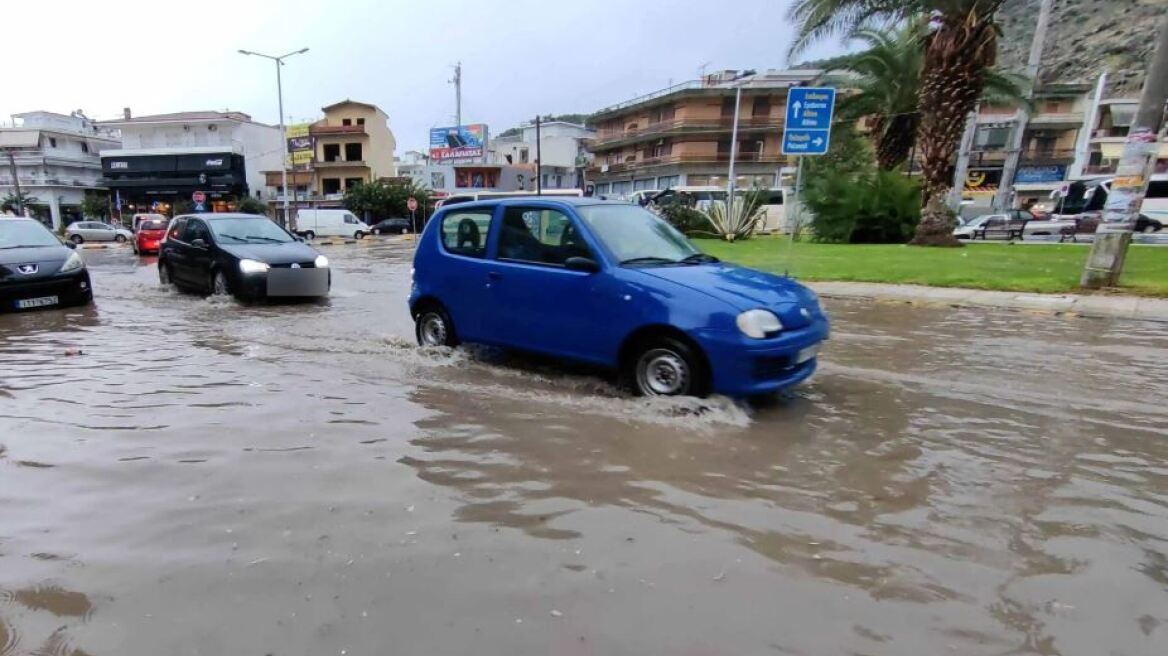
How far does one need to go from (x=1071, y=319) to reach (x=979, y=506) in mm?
6586

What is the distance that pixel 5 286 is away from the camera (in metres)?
9.12

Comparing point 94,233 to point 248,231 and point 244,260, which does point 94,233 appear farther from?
point 244,260

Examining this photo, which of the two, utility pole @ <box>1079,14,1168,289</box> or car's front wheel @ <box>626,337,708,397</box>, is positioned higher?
utility pole @ <box>1079,14,1168,289</box>

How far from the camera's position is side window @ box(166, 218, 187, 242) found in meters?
11.9

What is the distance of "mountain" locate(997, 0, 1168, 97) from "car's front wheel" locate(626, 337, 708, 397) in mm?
67297

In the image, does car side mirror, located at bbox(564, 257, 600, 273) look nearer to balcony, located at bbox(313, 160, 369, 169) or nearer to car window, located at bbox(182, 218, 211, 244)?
car window, located at bbox(182, 218, 211, 244)

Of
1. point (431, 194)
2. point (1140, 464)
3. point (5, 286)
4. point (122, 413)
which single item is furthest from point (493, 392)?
point (431, 194)

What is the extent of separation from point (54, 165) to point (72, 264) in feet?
220

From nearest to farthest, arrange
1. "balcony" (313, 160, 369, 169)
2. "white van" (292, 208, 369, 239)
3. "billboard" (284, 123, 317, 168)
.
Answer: "white van" (292, 208, 369, 239) < "billboard" (284, 123, 317, 168) < "balcony" (313, 160, 369, 169)

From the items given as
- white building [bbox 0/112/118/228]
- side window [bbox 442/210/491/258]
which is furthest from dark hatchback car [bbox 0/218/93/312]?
white building [bbox 0/112/118/228]

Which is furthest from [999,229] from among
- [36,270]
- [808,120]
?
[36,270]

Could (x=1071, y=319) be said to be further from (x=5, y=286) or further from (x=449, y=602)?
(x=5, y=286)

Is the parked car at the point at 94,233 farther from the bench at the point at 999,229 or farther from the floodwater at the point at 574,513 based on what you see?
the bench at the point at 999,229

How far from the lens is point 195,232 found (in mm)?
11352
